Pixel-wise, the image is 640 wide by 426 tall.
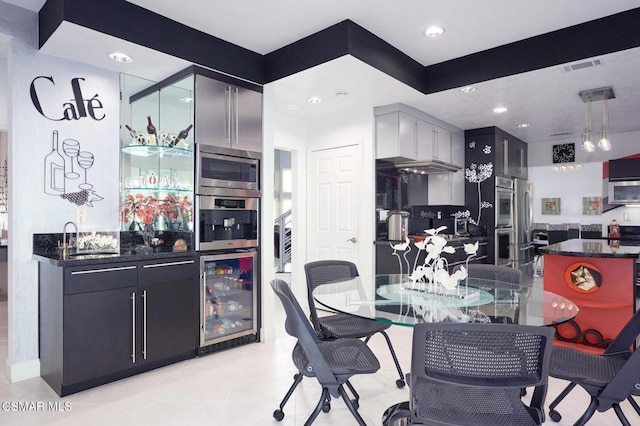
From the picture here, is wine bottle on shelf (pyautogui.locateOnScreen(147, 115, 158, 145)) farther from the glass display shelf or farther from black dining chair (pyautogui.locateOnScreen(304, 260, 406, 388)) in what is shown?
black dining chair (pyautogui.locateOnScreen(304, 260, 406, 388))

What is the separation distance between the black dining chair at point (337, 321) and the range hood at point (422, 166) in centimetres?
208

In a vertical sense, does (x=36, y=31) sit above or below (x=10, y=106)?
above

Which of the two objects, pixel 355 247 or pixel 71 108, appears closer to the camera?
pixel 71 108

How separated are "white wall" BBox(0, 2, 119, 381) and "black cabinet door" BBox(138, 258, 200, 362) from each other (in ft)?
2.68

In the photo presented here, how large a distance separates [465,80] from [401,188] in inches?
66.5

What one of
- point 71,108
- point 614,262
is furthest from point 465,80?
point 71,108

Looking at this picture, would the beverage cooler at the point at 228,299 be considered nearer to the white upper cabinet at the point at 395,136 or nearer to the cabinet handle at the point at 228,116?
the cabinet handle at the point at 228,116

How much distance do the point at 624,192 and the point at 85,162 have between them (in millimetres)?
7244

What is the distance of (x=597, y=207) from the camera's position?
24.3 feet

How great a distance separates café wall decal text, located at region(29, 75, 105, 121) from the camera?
2982 mm

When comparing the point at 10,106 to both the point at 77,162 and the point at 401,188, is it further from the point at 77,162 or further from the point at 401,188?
the point at 401,188

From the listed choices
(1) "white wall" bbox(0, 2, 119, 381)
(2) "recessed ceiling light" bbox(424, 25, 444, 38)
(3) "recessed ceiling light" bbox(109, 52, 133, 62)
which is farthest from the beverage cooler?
(2) "recessed ceiling light" bbox(424, 25, 444, 38)

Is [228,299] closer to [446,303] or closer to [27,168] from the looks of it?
[27,168]

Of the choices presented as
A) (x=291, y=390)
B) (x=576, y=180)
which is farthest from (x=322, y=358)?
(x=576, y=180)
